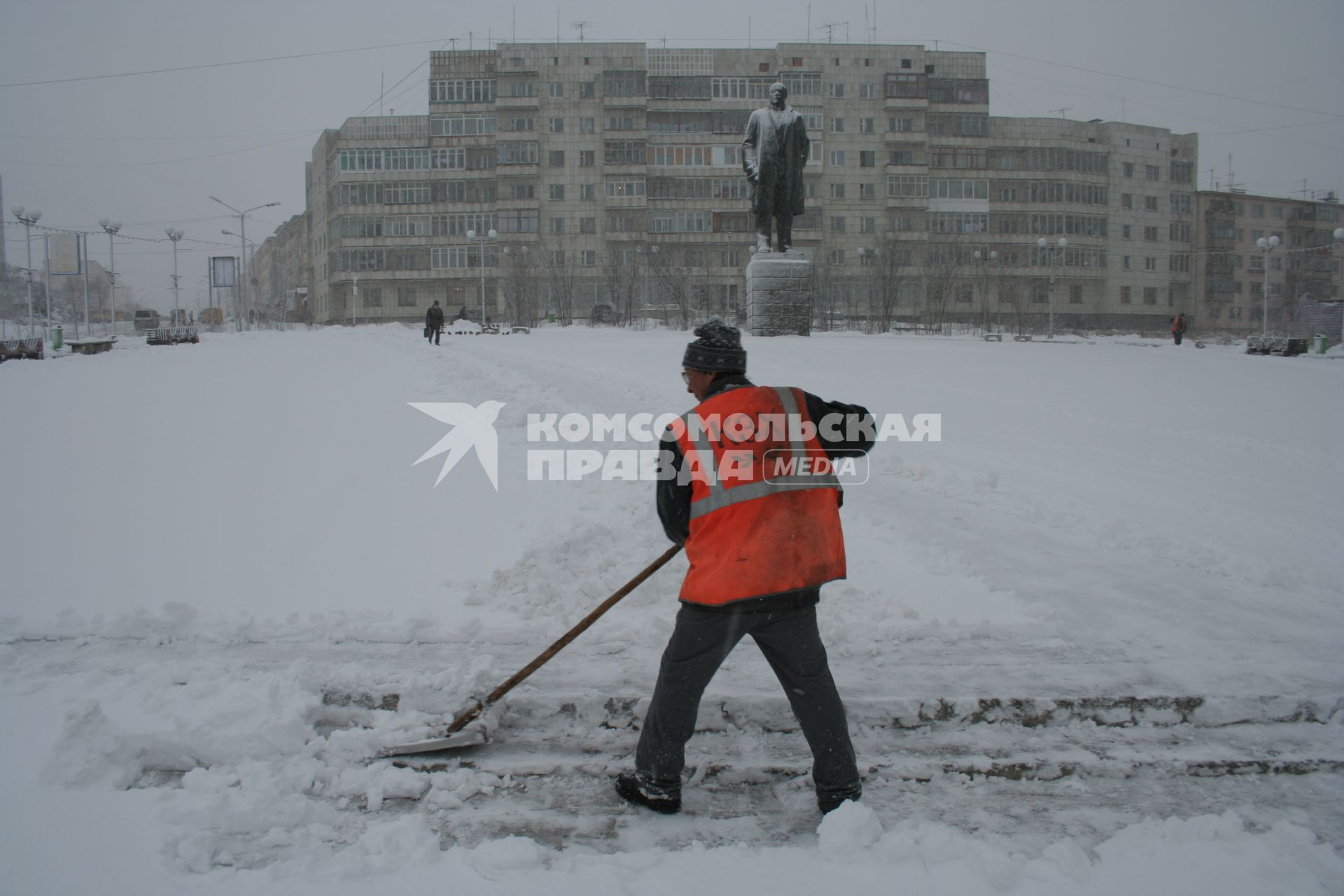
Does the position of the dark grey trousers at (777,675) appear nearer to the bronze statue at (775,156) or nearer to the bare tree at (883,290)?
the bronze statue at (775,156)

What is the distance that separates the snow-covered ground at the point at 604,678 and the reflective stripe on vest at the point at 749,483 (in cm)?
110

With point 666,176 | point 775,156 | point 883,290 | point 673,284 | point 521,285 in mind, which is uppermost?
point 666,176

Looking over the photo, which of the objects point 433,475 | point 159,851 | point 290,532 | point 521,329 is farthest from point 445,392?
point 521,329

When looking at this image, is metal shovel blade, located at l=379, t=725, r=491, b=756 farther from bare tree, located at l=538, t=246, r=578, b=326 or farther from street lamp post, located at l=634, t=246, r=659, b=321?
street lamp post, located at l=634, t=246, r=659, b=321

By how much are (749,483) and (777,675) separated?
677mm

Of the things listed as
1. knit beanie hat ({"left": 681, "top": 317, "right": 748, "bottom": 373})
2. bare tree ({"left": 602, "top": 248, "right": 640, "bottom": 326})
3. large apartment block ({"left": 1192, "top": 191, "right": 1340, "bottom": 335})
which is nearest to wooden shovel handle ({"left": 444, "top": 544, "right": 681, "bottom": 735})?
knit beanie hat ({"left": 681, "top": 317, "right": 748, "bottom": 373})

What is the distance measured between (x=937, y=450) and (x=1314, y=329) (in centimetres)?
3538

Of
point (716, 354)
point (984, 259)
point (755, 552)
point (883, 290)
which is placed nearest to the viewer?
point (755, 552)

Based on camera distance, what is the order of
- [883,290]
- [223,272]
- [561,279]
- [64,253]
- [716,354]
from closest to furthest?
[716,354] < [64,253] < [883,290] < [223,272] < [561,279]

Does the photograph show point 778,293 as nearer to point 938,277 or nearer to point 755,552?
point 755,552

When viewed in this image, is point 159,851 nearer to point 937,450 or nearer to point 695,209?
point 937,450

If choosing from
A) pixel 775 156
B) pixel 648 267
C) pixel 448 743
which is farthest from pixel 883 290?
pixel 448 743

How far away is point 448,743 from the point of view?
3.63 m

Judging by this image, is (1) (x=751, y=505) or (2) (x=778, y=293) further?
(2) (x=778, y=293)
